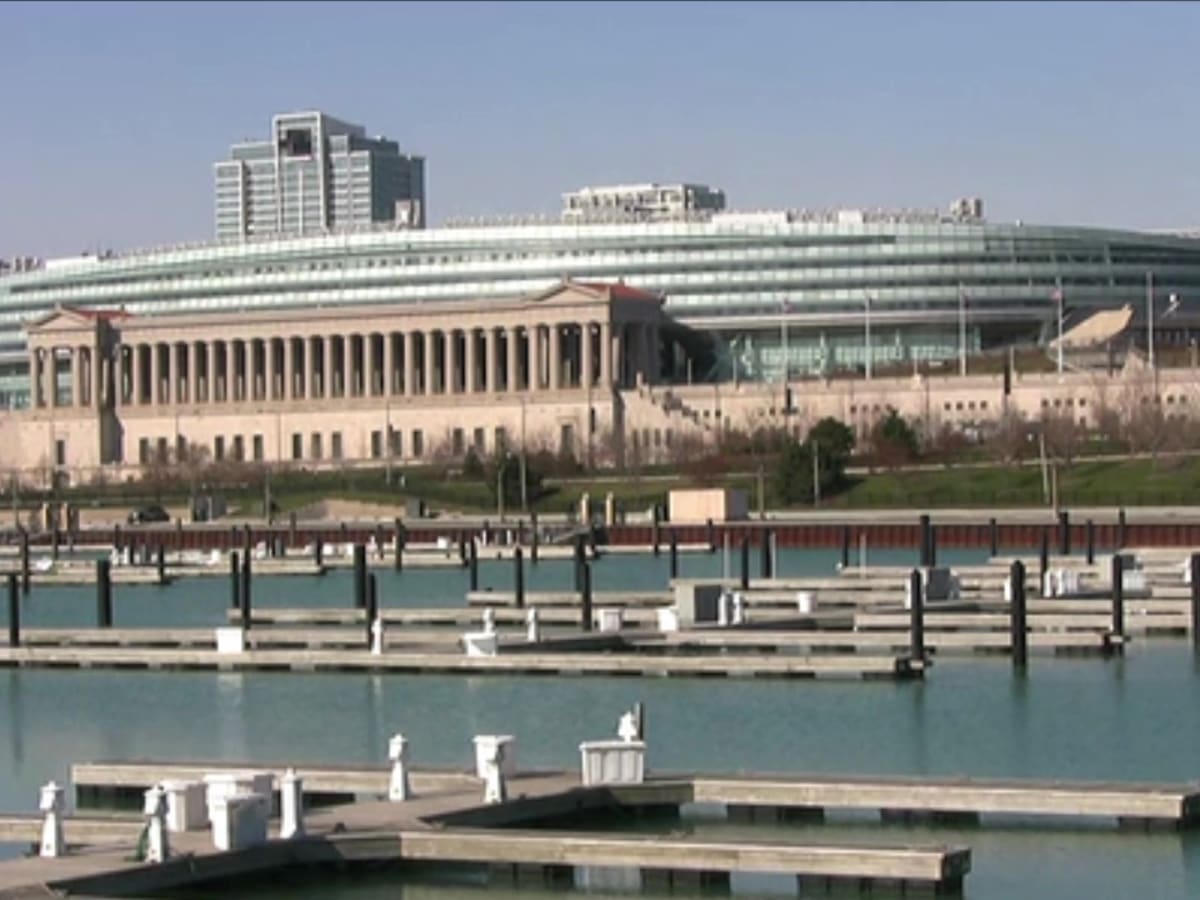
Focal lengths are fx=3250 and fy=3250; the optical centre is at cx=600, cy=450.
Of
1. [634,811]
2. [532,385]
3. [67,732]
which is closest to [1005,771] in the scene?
[634,811]

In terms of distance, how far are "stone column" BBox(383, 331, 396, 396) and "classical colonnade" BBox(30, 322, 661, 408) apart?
56mm

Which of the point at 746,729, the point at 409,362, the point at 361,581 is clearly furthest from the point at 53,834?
the point at 409,362

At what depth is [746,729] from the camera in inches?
1905

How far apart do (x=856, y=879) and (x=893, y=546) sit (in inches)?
3021

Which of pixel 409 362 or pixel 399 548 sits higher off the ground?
pixel 409 362

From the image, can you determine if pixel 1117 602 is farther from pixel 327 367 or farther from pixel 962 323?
pixel 327 367

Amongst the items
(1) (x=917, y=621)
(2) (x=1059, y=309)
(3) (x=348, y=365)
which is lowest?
(1) (x=917, y=621)

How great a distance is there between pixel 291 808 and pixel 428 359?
14683 cm

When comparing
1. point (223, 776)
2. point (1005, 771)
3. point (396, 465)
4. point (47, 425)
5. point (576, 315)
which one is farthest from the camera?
point (47, 425)

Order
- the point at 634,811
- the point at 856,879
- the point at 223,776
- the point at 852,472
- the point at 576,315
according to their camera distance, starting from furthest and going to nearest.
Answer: the point at 576,315 < the point at 852,472 < the point at 634,811 < the point at 223,776 < the point at 856,879

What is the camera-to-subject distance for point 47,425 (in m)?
185

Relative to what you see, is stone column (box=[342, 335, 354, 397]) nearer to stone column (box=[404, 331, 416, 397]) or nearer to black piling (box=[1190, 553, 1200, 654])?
stone column (box=[404, 331, 416, 397])

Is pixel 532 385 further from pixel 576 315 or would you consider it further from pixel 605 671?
pixel 605 671

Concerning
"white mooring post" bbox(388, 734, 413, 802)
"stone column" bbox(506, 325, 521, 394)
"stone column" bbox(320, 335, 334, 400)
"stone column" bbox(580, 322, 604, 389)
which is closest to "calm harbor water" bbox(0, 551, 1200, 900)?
"white mooring post" bbox(388, 734, 413, 802)
